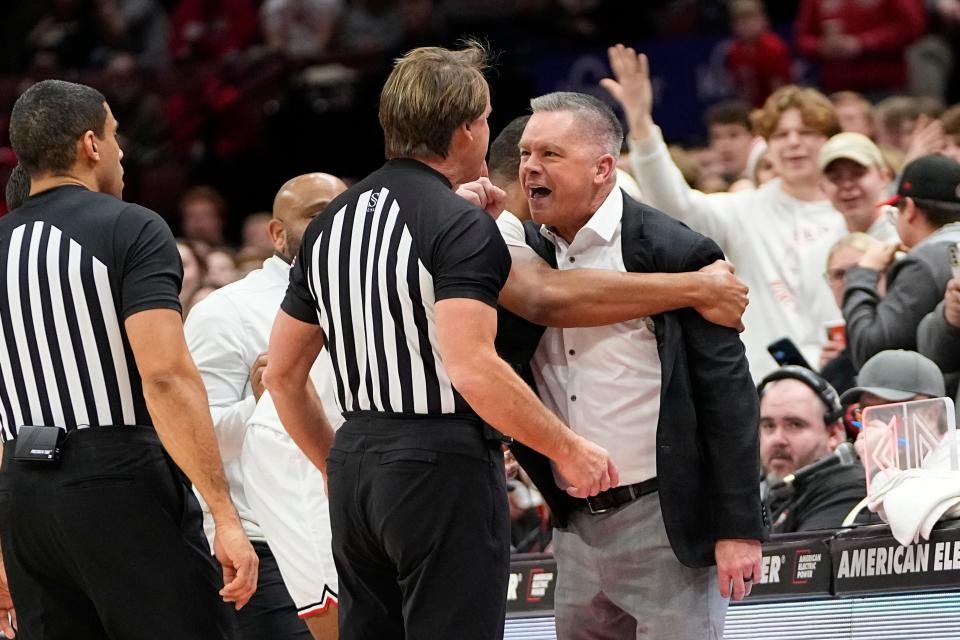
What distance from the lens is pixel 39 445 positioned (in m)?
3.79

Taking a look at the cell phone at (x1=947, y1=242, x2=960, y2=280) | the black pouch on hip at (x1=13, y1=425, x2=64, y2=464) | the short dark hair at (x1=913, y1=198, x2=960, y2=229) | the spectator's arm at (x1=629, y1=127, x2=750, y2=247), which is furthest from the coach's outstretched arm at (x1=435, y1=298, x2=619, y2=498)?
the spectator's arm at (x1=629, y1=127, x2=750, y2=247)

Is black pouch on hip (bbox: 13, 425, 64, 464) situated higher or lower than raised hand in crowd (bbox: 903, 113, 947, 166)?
lower

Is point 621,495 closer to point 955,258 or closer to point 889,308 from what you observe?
point 955,258

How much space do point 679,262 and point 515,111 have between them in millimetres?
8013

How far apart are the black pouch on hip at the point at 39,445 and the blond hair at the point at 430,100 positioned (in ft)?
3.59

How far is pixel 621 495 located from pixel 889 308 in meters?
2.46

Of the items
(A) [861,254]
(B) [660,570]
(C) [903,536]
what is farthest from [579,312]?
(A) [861,254]

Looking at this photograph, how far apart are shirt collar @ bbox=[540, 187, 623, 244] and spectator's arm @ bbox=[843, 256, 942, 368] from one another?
2.28 m

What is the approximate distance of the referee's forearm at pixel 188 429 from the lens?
3.76 m

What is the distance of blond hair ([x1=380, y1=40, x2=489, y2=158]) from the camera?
3.64 meters

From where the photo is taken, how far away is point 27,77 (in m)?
13.3

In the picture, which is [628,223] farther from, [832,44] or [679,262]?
[832,44]

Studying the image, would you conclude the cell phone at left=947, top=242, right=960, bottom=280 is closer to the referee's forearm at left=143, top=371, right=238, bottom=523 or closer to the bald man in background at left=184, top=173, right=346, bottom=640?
the bald man in background at left=184, top=173, right=346, bottom=640

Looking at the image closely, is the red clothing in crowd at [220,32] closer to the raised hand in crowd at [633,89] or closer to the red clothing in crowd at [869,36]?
the red clothing in crowd at [869,36]
